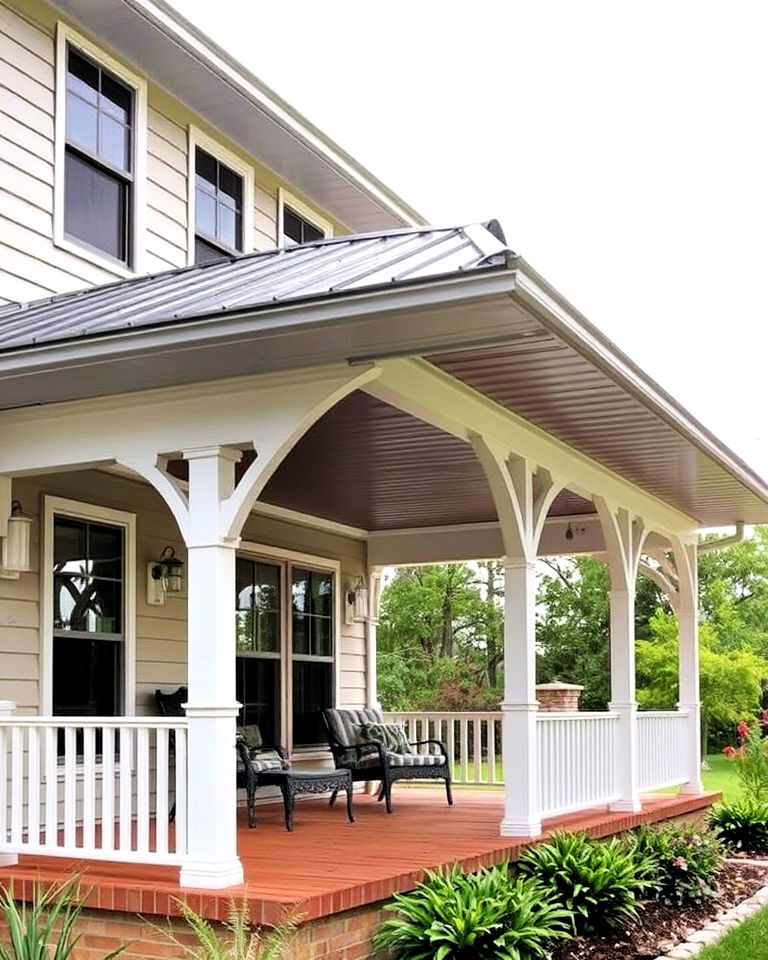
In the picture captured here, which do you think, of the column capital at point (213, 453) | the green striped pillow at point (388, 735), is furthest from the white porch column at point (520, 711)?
the green striped pillow at point (388, 735)

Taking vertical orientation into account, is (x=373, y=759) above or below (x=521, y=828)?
above

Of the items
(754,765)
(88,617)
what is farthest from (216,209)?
(754,765)

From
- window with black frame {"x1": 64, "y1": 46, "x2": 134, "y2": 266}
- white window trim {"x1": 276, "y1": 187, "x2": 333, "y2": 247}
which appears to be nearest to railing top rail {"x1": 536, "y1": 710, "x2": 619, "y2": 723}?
window with black frame {"x1": 64, "y1": 46, "x2": 134, "y2": 266}

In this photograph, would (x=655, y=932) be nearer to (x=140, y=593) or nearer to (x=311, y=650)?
(x=140, y=593)

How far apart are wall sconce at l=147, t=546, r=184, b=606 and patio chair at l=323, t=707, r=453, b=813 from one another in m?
1.91

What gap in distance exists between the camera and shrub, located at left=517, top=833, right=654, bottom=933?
7.26m

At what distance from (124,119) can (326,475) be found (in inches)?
114

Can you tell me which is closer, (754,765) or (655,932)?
(655,932)

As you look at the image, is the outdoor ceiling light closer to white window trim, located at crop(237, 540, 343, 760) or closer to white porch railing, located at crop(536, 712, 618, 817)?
white window trim, located at crop(237, 540, 343, 760)

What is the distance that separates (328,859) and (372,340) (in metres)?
2.87

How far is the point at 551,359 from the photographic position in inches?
258

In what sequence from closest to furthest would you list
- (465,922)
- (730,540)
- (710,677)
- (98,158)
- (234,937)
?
1. (234,937)
2. (465,922)
3. (98,158)
4. (730,540)
5. (710,677)

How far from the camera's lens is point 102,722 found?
249 inches

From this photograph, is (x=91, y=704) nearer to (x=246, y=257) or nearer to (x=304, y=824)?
(x=304, y=824)
